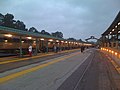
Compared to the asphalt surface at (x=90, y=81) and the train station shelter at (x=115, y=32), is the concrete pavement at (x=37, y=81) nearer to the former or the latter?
the asphalt surface at (x=90, y=81)

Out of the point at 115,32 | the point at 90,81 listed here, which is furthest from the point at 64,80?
the point at 115,32

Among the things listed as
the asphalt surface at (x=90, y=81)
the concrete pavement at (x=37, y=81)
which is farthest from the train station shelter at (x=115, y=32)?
the concrete pavement at (x=37, y=81)

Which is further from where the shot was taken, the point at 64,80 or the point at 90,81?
the point at 64,80

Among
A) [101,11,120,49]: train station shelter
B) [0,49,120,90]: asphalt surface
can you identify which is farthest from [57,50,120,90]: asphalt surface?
[101,11,120,49]: train station shelter

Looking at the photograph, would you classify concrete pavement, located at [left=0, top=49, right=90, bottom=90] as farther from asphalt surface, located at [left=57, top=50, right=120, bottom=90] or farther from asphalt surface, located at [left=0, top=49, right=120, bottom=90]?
asphalt surface, located at [left=57, top=50, right=120, bottom=90]

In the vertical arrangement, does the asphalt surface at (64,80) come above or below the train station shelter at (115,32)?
below

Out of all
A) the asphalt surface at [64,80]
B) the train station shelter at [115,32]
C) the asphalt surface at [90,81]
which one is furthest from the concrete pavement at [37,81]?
the train station shelter at [115,32]

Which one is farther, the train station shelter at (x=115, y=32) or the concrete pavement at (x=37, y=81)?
the train station shelter at (x=115, y=32)

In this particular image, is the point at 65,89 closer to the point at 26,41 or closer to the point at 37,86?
the point at 37,86

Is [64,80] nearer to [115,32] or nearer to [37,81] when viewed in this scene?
[37,81]

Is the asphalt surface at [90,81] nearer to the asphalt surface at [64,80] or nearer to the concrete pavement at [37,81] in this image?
the asphalt surface at [64,80]

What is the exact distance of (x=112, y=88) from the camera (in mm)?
10688

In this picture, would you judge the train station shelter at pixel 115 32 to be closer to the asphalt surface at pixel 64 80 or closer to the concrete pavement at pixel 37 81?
the asphalt surface at pixel 64 80

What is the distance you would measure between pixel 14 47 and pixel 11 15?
2582 inches
